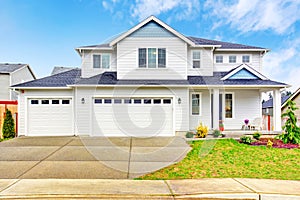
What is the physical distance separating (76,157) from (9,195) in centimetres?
360

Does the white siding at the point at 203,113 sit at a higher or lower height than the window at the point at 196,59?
lower

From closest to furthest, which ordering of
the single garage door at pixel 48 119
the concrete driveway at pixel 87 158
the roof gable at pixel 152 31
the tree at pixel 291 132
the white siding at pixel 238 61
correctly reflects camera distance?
the concrete driveway at pixel 87 158
the tree at pixel 291 132
the single garage door at pixel 48 119
the roof gable at pixel 152 31
the white siding at pixel 238 61

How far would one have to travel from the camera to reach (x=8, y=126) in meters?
13.6

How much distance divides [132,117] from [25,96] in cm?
615

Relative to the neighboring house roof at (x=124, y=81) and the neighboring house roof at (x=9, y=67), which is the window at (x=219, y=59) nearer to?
the neighboring house roof at (x=124, y=81)

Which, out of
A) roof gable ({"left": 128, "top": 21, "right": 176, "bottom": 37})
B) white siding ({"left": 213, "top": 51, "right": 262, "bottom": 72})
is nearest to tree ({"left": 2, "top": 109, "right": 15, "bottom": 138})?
roof gable ({"left": 128, "top": 21, "right": 176, "bottom": 37})

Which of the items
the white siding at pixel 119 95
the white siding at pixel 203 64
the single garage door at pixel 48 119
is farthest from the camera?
the white siding at pixel 203 64

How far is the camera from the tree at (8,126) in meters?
13.5

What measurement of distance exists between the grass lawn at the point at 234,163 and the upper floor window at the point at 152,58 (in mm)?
5660

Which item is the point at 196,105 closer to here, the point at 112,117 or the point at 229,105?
the point at 229,105

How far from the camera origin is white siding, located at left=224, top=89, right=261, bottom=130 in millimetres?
15422

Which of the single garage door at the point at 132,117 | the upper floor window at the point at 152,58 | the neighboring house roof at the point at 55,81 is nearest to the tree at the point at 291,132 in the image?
the single garage door at the point at 132,117

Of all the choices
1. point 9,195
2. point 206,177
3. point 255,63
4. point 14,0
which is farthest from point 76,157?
point 255,63

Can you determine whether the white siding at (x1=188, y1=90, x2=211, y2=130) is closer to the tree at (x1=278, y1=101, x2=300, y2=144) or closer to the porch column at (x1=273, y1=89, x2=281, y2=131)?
the porch column at (x1=273, y1=89, x2=281, y2=131)
